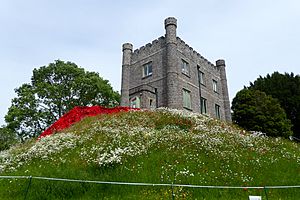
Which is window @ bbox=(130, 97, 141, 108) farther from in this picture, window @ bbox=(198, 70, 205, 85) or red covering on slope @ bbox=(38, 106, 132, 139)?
window @ bbox=(198, 70, 205, 85)

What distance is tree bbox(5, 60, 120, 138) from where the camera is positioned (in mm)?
40000

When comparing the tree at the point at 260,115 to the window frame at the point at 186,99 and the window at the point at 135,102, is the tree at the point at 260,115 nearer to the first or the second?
the window frame at the point at 186,99

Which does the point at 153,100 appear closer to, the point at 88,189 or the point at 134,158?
the point at 134,158

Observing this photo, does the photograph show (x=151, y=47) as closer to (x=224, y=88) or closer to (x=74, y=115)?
(x=224, y=88)

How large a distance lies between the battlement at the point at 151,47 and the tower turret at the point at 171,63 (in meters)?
1.16

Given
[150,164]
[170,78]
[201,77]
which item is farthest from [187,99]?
[150,164]

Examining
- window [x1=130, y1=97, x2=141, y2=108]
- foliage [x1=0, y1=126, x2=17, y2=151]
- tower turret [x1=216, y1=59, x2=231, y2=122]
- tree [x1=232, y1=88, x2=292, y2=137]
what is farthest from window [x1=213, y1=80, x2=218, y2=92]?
foliage [x1=0, y1=126, x2=17, y2=151]

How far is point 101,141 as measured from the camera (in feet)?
57.2

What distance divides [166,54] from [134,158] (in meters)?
19.8

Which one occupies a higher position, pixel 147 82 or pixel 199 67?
pixel 199 67

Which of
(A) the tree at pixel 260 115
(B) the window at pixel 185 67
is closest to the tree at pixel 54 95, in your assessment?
(B) the window at pixel 185 67

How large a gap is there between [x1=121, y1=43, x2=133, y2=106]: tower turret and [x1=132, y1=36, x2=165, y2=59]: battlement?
2.57 feet

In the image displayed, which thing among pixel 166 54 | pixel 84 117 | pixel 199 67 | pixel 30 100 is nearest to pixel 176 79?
pixel 166 54

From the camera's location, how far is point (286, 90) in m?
40.0
